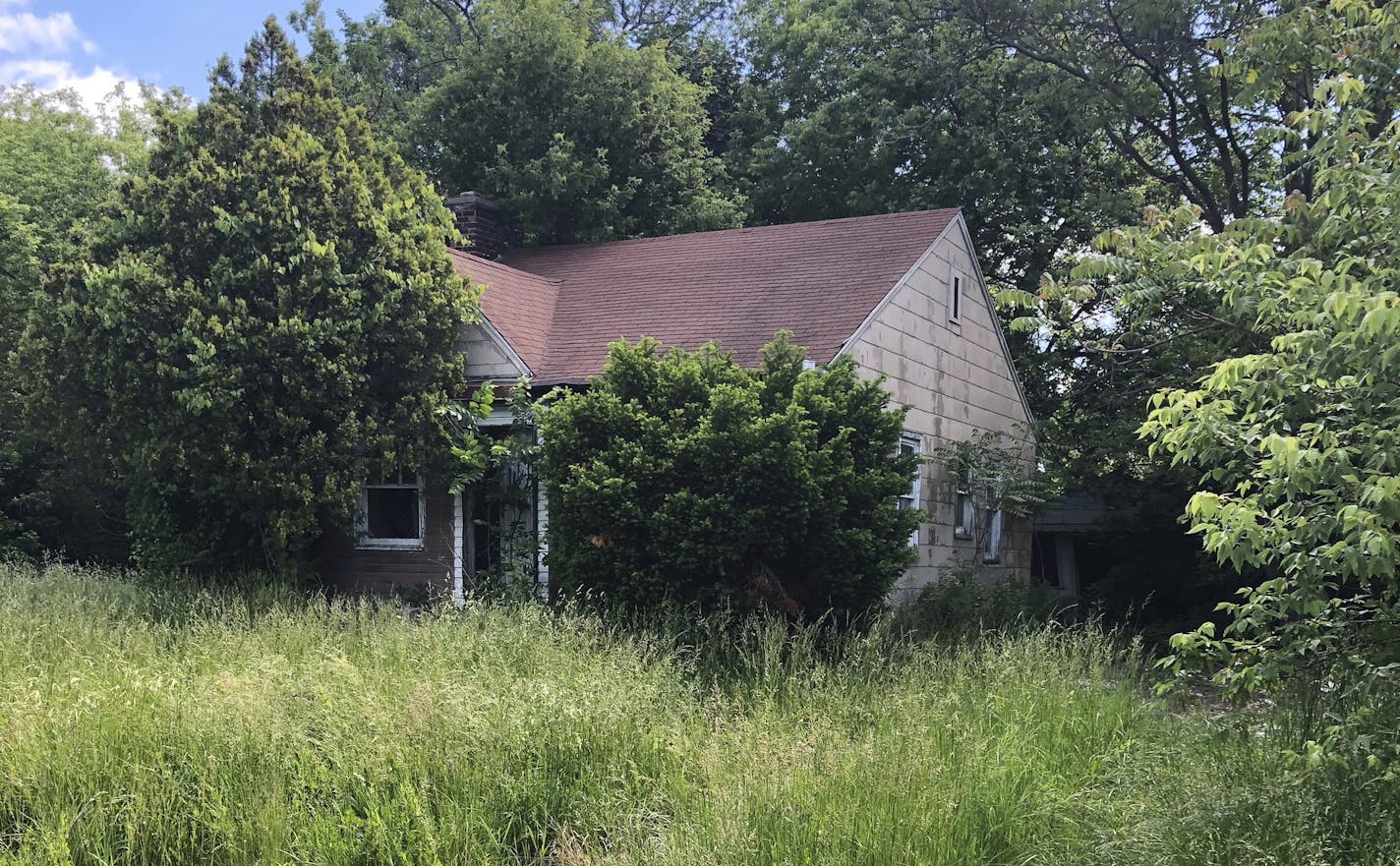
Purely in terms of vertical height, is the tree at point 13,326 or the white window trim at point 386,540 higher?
the tree at point 13,326

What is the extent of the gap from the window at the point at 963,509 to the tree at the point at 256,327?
23.1 ft

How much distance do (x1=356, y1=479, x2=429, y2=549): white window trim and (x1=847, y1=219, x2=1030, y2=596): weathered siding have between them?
5.25m

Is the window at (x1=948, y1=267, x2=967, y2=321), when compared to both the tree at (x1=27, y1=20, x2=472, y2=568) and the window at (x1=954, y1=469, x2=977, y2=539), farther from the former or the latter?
the tree at (x1=27, y1=20, x2=472, y2=568)

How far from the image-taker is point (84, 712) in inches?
230

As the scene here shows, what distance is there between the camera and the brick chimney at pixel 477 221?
16859mm

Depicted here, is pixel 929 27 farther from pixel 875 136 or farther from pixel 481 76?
pixel 481 76

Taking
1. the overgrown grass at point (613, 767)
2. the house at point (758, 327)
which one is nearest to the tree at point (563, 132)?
the house at point (758, 327)

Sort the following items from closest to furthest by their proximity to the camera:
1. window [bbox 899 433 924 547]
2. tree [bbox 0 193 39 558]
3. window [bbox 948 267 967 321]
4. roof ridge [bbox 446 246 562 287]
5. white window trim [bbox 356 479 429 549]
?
white window trim [bbox 356 479 429 549] → window [bbox 899 433 924 547] → roof ridge [bbox 446 246 562 287] → window [bbox 948 267 967 321] → tree [bbox 0 193 39 558]

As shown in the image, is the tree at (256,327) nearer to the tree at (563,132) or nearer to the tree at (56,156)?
the tree at (56,156)

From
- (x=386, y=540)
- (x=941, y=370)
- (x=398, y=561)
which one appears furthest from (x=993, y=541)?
(x=386, y=540)

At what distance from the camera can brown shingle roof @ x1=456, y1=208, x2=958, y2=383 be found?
1262 cm

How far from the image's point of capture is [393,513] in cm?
1283

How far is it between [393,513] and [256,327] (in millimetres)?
3173

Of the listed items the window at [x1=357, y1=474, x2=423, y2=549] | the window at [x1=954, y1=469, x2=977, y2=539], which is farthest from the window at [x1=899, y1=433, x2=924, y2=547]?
the window at [x1=357, y1=474, x2=423, y2=549]
